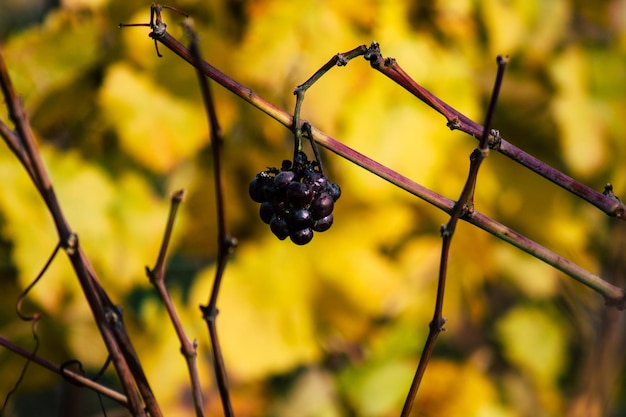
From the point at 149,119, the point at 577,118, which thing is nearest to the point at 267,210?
the point at 149,119

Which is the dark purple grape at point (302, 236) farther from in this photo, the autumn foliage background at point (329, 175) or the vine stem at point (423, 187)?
the autumn foliage background at point (329, 175)

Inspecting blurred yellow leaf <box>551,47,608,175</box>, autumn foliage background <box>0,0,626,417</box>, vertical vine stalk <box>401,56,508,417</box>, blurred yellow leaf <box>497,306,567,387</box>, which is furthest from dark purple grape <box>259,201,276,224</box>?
blurred yellow leaf <box>497,306,567,387</box>

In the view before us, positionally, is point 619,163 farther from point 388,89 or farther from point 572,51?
point 388,89

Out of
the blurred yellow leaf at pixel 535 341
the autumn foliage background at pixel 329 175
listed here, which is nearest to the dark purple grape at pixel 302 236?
the autumn foliage background at pixel 329 175

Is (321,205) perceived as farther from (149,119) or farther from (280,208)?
(149,119)

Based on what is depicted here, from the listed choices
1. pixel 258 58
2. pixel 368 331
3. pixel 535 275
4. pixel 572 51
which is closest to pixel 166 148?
pixel 258 58

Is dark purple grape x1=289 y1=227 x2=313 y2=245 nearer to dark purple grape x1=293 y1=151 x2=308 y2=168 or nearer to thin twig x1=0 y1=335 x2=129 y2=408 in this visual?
dark purple grape x1=293 y1=151 x2=308 y2=168
